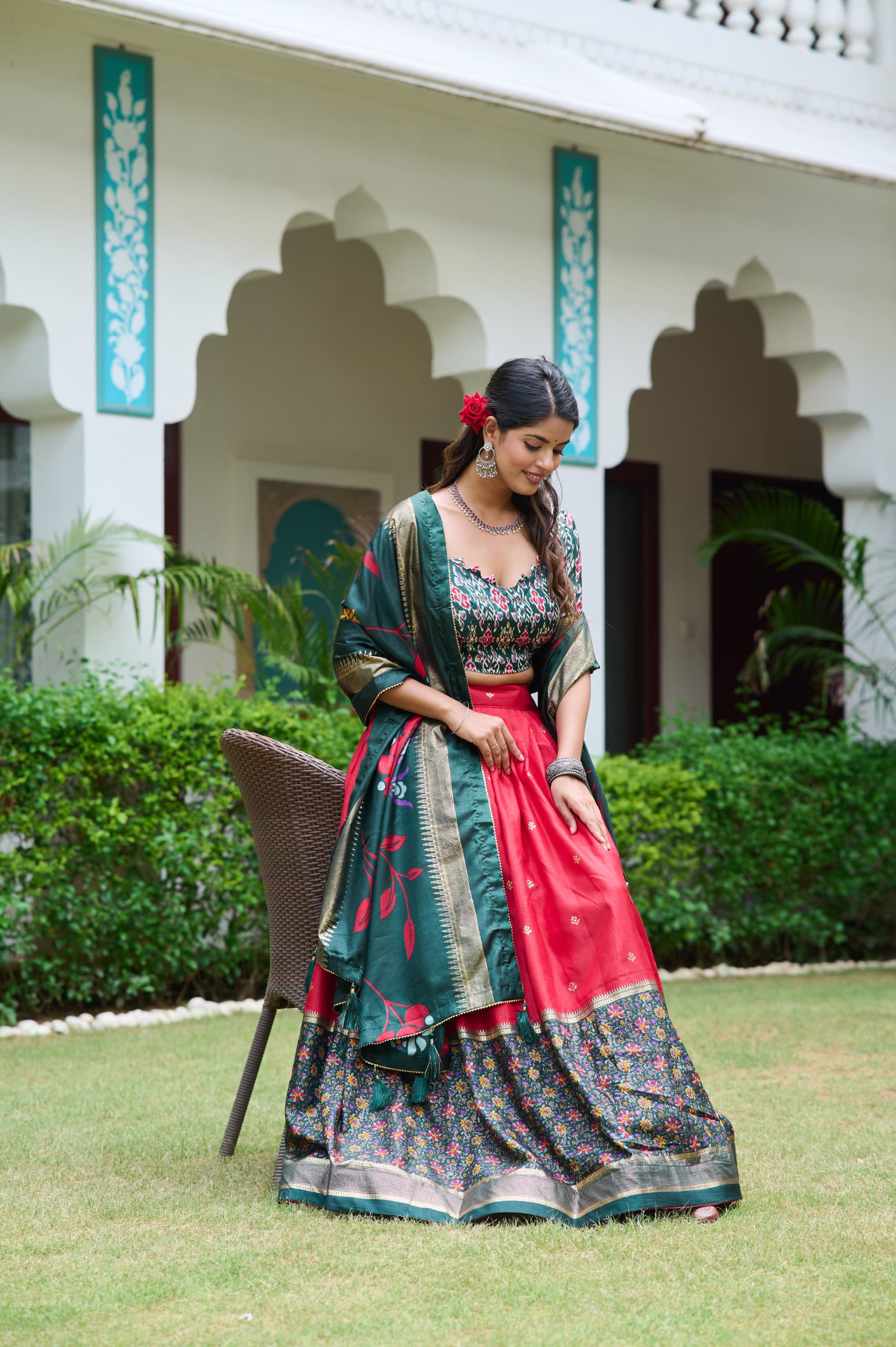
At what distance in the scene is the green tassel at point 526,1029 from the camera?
A: 325cm

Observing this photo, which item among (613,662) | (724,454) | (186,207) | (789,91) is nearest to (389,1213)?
(186,207)

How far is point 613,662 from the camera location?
10.0 metres

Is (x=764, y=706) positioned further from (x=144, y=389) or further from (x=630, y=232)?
(x=144, y=389)

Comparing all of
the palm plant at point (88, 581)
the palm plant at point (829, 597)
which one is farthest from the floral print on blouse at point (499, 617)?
the palm plant at point (829, 597)

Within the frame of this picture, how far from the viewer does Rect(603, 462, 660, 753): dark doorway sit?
10.1 meters

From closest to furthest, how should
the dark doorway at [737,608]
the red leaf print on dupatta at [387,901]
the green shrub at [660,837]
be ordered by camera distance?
1. the red leaf print on dupatta at [387,901]
2. the green shrub at [660,837]
3. the dark doorway at [737,608]

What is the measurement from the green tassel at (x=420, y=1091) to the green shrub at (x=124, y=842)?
97.7 inches

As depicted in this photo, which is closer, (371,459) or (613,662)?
(371,459)

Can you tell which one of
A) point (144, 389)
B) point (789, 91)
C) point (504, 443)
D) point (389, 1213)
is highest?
point (789, 91)

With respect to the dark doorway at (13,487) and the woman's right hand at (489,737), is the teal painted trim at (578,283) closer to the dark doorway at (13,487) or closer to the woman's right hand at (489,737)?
the dark doorway at (13,487)

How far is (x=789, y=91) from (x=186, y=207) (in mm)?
3036

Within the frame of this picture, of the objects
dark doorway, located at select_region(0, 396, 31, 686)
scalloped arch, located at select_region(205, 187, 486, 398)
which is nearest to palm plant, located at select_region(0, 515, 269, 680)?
dark doorway, located at select_region(0, 396, 31, 686)

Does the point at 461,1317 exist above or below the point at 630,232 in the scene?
below

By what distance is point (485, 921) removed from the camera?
3.29 m
